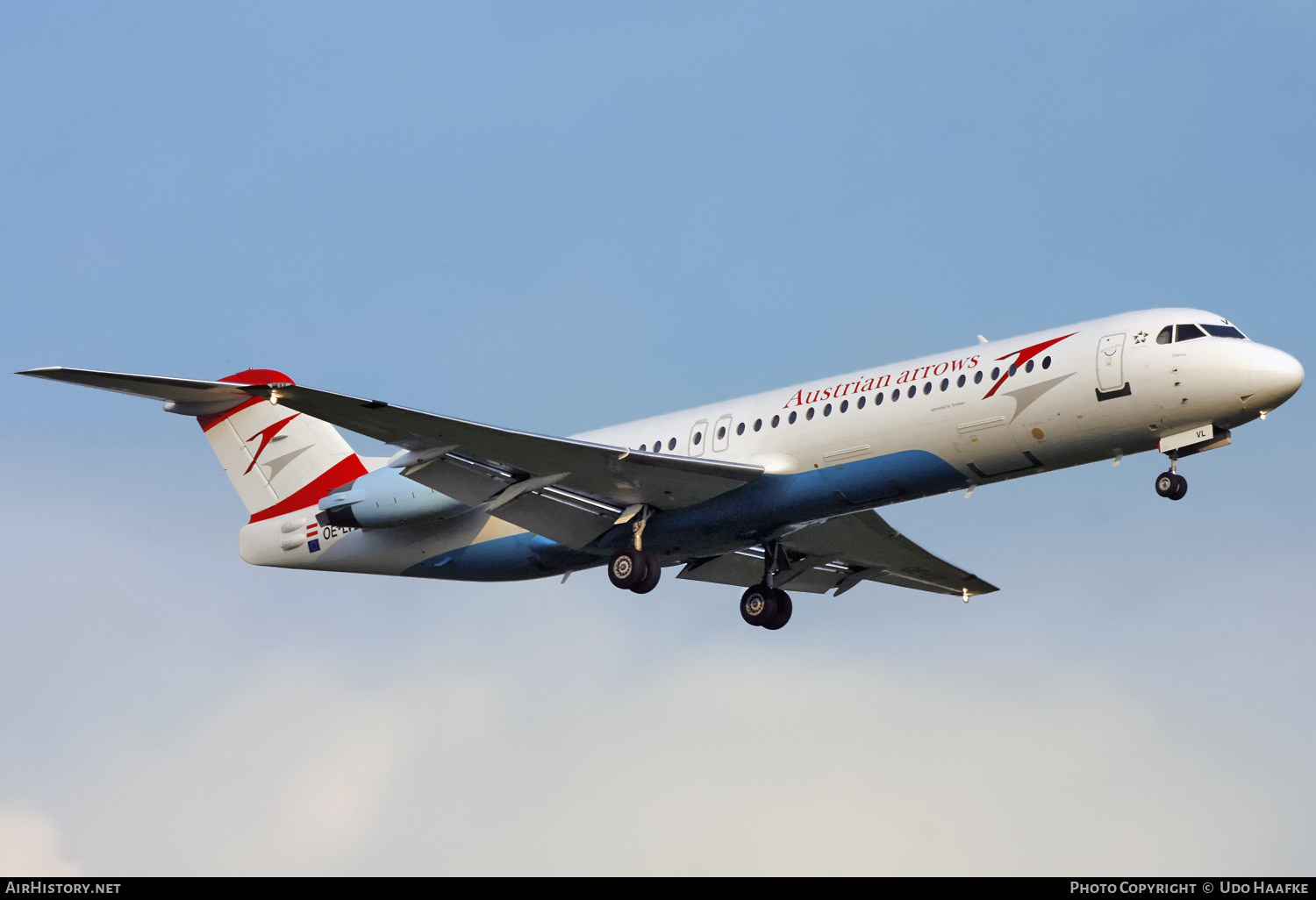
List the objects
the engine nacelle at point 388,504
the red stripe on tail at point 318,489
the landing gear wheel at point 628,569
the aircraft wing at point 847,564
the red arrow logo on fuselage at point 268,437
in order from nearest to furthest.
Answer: the landing gear wheel at point 628,569 < the engine nacelle at point 388,504 < the aircraft wing at point 847,564 < the red stripe on tail at point 318,489 < the red arrow logo on fuselage at point 268,437

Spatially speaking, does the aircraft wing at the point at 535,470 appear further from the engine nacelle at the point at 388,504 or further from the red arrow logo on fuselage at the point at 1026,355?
the red arrow logo on fuselage at the point at 1026,355

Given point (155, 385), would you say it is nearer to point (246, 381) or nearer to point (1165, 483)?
point (246, 381)

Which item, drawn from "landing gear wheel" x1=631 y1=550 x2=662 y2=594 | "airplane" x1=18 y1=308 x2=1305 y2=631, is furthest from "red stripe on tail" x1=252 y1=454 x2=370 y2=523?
"landing gear wheel" x1=631 y1=550 x2=662 y2=594

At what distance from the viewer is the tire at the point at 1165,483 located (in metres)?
26.9

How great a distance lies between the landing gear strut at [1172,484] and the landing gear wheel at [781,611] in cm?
927

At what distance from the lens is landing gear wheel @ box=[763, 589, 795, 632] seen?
1339 inches

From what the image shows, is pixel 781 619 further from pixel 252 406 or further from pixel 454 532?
pixel 252 406

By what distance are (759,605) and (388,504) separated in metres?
7.84

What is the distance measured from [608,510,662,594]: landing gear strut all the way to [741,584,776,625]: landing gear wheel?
3985 mm

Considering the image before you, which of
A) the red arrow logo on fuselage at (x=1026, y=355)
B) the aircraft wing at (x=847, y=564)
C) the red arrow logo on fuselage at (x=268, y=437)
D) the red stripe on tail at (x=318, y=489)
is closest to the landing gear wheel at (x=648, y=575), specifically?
the aircraft wing at (x=847, y=564)

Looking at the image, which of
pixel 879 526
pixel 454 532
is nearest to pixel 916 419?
pixel 879 526

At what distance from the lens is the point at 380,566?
3400cm

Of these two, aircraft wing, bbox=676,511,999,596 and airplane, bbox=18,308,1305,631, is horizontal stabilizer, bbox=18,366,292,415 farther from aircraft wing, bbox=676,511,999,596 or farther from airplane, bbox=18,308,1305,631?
aircraft wing, bbox=676,511,999,596
